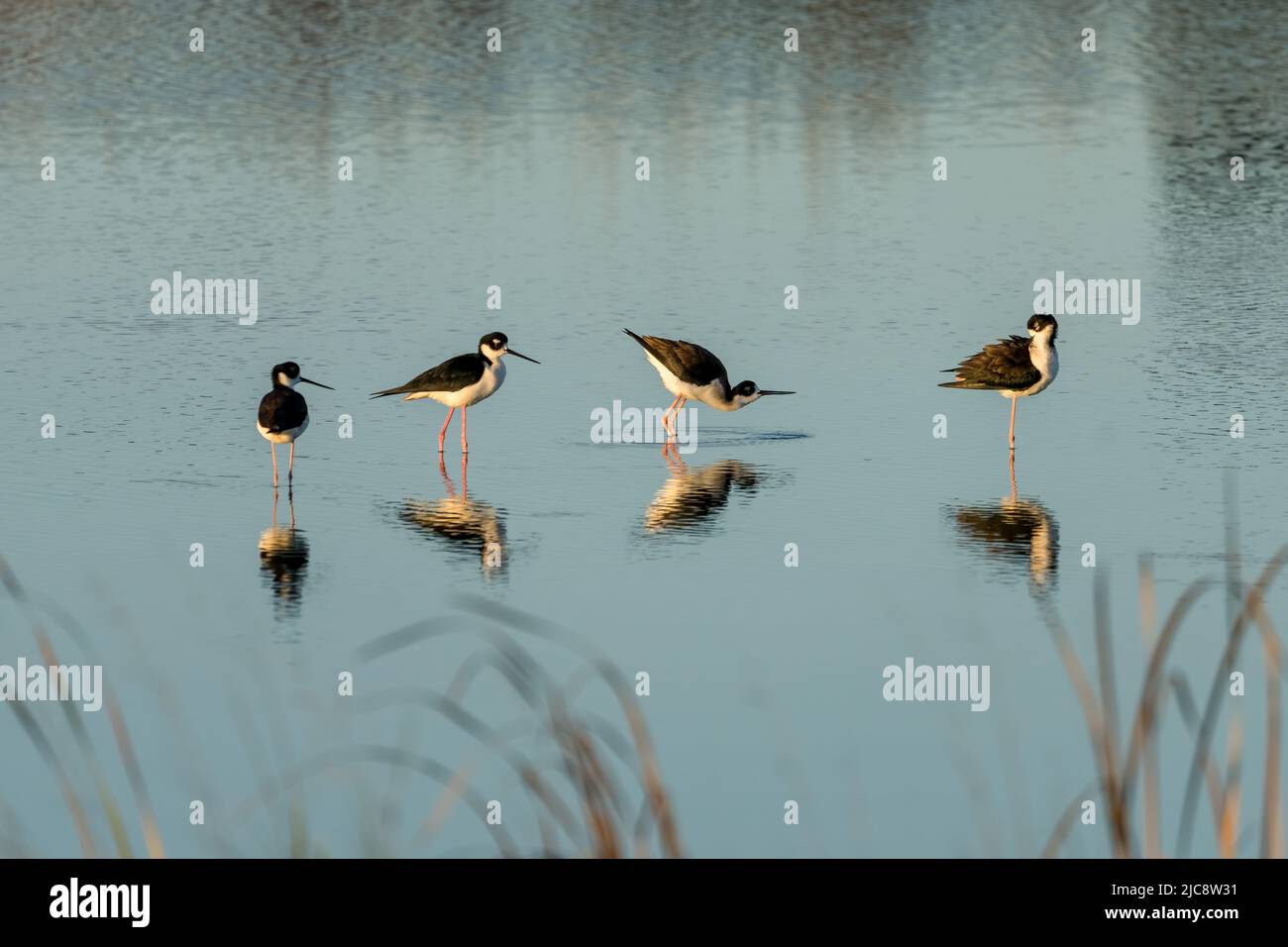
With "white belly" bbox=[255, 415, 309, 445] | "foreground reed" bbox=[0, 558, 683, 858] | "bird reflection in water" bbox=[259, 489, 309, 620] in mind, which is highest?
"white belly" bbox=[255, 415, 309, 445]

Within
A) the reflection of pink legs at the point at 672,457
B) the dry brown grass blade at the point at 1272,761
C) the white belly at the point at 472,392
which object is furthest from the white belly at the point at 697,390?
the dry brown grass blade at the point at 1272,761

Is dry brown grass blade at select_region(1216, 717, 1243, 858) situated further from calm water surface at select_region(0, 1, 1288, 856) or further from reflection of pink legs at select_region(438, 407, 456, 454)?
reflection of pink legs at select_region(438, 407, 456, 454)

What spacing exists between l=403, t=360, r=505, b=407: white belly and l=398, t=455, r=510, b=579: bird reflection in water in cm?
154

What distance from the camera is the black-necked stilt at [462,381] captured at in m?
16.5

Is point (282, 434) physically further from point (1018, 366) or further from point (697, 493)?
point (1018, 366)

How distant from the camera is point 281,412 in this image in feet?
49.5

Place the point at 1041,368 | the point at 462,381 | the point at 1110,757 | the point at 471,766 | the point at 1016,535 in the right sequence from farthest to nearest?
the point at 1041,368
the point at 462,381
the point at 1016,535
the point at 471,766
the point at 1110,757

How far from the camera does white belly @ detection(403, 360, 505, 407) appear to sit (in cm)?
1655

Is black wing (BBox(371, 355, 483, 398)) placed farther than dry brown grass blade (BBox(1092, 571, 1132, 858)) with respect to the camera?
Yes

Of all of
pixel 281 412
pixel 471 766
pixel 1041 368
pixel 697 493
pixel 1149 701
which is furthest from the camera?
pixel 1041 368

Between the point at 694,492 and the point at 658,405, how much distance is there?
3.00 metres

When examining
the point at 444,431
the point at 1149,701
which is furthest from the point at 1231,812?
the point at 444,431

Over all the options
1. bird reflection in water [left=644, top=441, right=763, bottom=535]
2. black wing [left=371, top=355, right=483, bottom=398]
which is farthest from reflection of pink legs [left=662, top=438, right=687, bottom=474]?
black wing [left=371, top=355, right=483, bottom=398]
